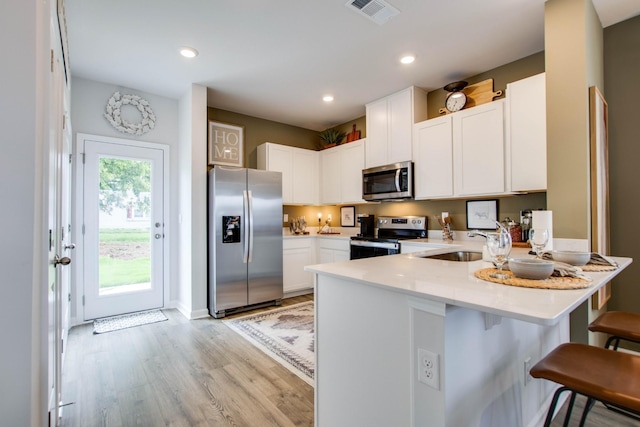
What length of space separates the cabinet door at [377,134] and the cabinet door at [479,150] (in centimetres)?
97

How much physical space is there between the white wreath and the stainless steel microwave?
114 inches

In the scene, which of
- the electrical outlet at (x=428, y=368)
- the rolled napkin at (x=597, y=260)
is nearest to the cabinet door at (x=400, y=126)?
the rolled napkin at (x=597, y=260)

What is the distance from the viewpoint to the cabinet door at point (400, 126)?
3760 mm

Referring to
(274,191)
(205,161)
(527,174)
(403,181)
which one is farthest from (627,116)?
(205,161)

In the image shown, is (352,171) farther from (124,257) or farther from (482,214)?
(124,257)

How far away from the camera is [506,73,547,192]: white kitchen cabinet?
2623 millimetres

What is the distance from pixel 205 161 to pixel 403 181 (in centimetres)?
246

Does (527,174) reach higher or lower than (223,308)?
higher

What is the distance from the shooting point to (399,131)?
3867mm

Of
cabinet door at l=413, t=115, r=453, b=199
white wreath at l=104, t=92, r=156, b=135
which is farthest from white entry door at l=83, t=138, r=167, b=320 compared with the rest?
cabinet door at l=413, t=115, r=453, b=199

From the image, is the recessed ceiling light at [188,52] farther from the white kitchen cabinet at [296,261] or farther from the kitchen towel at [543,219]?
the kitchen towel at [543,219]

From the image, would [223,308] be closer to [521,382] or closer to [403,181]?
[403,181]

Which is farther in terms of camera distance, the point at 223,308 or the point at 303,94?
the point at 303,94

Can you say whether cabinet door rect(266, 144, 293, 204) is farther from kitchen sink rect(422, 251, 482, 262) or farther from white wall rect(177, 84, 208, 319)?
kitchen sink rect(422, 251, 482, 262)
